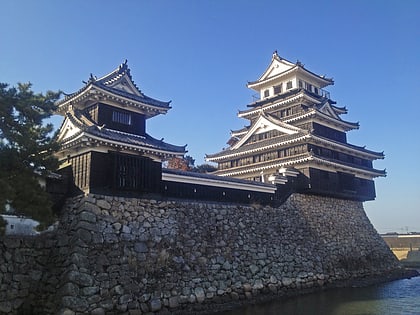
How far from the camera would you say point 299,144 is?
21156 millimetres

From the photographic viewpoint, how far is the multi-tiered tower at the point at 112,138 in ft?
42.1

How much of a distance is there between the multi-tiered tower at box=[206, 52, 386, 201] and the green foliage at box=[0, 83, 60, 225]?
39.1ft

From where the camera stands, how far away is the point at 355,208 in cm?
2372

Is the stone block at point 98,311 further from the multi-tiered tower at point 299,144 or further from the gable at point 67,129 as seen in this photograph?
the multi-tiered tower at point 299,144

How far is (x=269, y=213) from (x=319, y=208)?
166 inches

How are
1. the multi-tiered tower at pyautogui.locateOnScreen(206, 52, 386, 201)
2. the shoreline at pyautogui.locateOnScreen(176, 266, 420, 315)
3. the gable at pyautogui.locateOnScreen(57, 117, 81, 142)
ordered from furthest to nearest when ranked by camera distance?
the multi-tiered tower at pyautogui.locateOnScreen(206, 52, 386, 201) → the gable at pyautogui.locateOnScreen(57, 117, 81, 142) → the shoreline at pyautogui.locateOnScreen(176, 266, 420, 315)

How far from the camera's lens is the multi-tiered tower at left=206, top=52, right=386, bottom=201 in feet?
68.2

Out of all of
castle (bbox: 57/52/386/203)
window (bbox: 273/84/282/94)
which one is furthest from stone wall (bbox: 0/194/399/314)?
window (bbox: 273/84/282/94)

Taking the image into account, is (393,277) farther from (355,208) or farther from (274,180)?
(274,180)

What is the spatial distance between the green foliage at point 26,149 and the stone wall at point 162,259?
6.38ft

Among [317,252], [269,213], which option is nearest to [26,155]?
[269,213]

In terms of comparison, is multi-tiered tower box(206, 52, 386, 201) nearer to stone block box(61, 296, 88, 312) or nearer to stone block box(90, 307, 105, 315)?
stone block box(90, 307, 105, 315)

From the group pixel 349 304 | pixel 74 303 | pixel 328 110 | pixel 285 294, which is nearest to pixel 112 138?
pixel 74 303

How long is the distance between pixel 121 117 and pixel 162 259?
5.91 m
